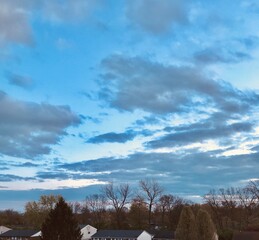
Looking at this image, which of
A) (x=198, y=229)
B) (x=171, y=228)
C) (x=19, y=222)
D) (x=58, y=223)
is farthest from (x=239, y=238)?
(x=19, y=222)

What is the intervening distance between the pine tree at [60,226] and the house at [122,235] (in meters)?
68.6

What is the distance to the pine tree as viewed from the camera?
38719 mm

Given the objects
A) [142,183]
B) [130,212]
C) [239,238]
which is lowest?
[239,238]

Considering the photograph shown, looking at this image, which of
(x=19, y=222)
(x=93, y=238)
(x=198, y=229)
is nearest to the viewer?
(x=198, y=229)

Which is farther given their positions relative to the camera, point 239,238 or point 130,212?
point 130,212

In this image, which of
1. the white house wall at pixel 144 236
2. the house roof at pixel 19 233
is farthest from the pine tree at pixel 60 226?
the house roof at pixel 19 233

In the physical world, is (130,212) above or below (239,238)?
above

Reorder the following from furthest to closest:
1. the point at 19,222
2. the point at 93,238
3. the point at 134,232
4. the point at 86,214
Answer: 1. the point at 19,222
2. the point at 86,214
3. the point at 93,238
4. the point at 134,232

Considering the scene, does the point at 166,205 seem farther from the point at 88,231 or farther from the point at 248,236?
the point at 248,236

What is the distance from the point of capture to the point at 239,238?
62.7 m

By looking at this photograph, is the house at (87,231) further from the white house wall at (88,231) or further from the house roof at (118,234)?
the house roof at (118,234)

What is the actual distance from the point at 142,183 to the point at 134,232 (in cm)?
2139

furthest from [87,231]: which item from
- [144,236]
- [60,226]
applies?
[60,226]

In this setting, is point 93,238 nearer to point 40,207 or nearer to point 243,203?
point 40,207
